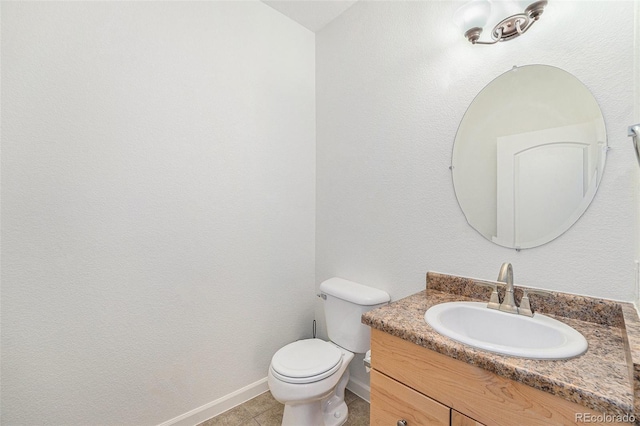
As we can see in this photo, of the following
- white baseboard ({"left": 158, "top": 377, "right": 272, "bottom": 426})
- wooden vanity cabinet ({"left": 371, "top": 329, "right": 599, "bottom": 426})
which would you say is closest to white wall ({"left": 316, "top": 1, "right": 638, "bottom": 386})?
wooden vanity cabinet ({"left": 371, "top": 329, "right": 599, "bottom": 426})

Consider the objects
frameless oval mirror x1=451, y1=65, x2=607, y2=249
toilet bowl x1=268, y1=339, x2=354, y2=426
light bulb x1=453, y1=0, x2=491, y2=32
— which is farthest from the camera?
toilet bowl x1=268, y1=339, x2=354, y2=426

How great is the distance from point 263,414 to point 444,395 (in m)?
1.26

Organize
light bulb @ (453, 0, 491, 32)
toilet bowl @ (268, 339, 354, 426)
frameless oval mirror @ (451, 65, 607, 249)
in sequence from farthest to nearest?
toilet bowl @ (268, 339, 354, 426)
light bulb @ (453, 0, 491, 32)
frameless oval mirror @ (451, 65, 607, 249)

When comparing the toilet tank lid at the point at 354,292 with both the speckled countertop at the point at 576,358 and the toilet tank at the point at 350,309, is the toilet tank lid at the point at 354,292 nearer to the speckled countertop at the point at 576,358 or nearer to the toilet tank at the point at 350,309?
the toilet tank at the point at 350,309

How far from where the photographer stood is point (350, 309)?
5.27 feet

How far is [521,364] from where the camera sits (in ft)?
2.31

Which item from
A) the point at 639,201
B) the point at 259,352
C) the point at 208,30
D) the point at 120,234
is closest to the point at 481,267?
the point at 639,201

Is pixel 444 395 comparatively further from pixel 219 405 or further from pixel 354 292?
Answer: pixel 219 405

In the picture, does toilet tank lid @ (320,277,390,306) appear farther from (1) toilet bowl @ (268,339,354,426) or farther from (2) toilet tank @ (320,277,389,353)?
(1) toilet bowl @ (268,339,354,426)

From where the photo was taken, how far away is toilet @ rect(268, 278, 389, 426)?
1.33 metres

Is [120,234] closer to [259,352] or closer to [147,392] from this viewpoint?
[147,392]

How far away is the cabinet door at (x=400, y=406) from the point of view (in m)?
0.86

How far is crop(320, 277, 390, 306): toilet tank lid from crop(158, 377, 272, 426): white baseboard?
79 centimetres

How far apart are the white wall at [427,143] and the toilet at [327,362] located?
16 cm
